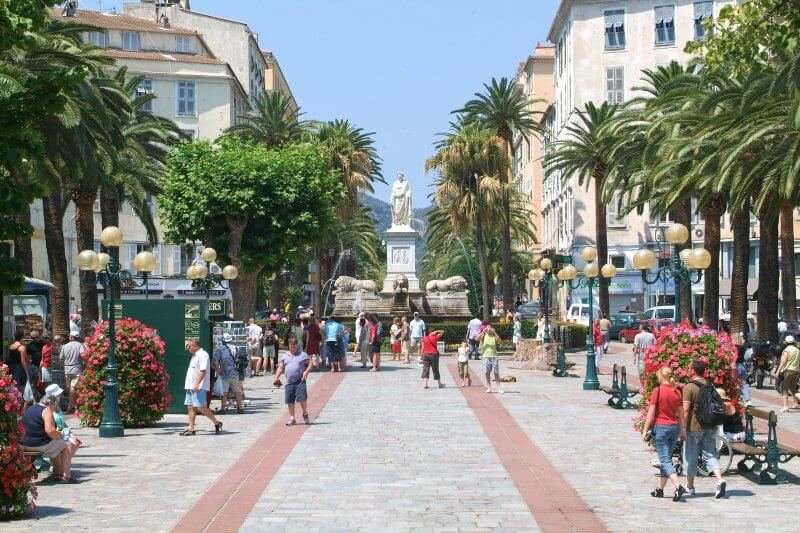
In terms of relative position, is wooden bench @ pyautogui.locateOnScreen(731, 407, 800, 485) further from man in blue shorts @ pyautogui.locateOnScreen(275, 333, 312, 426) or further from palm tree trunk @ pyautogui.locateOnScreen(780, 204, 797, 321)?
palm tree trunk @ pyautogui.locateOnScreen(780, 204, 797, 321)

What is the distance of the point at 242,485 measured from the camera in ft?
49.1

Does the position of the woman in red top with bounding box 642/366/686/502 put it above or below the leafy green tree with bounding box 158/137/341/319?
below

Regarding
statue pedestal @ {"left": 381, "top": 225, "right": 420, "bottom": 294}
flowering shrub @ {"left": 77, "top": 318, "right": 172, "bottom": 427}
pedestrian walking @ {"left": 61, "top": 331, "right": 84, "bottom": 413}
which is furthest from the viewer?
statue pedestal @ {"left": 381, "top": 225, "right": 420, "bottom": 294}

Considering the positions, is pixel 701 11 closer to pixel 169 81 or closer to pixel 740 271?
pixel 169 81

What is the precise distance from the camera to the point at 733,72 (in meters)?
23.4

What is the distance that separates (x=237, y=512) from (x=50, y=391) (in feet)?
12.9

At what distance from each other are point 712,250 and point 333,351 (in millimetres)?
11777

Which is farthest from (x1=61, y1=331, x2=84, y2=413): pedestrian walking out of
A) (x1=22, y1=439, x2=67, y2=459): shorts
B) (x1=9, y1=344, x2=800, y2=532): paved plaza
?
(x1=22, y1=439, x2=67, y2=459): shorts

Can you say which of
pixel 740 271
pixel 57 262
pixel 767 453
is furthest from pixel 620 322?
pixel 767 453

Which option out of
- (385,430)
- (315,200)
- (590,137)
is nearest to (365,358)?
(315,200)

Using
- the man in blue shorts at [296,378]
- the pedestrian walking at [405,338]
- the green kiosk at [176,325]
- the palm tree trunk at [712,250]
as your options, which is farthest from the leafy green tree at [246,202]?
the man in blue shorts at [296,378]

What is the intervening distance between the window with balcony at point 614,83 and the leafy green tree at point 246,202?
3452 centimetres

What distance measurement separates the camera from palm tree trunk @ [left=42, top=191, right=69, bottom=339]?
3738 centimetres

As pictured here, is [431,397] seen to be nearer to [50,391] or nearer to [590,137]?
[50,391]
